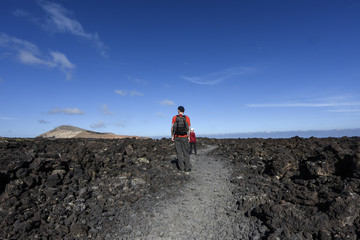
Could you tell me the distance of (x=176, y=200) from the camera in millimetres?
7723

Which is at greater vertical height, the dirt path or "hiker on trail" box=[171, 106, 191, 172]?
"hiker on trail" box=[171, 106, 191, 172]

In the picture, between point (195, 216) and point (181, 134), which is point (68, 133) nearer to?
point (181, 134)

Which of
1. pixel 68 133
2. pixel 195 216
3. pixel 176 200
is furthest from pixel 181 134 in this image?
pixel 68 133

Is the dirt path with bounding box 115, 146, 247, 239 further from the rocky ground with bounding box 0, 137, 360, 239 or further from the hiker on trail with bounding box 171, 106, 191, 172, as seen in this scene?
the hiker on trail with bounding box 171, 106, 191, 172

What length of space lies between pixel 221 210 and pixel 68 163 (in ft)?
23.6

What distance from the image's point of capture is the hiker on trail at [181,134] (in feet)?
33.3

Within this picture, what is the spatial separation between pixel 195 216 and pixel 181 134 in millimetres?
4303

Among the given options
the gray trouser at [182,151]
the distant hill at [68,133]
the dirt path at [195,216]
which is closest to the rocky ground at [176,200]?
the dirt path at [195,216]

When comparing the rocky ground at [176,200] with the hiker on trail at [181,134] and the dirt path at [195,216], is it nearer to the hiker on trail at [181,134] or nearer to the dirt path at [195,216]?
the dirt path at [195,216]

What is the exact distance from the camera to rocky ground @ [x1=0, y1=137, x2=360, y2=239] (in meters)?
5.57

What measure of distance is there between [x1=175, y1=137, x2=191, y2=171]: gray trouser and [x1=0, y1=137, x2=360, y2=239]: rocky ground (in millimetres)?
507

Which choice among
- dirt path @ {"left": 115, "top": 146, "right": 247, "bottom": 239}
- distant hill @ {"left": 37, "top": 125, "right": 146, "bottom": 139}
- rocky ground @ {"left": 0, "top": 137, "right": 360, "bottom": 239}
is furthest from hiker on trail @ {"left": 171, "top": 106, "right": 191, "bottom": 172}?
distant hill @ {"left": 37, "top": 125, "right": 146, "bottom": 139}

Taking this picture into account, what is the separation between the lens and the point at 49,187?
7.82 meters

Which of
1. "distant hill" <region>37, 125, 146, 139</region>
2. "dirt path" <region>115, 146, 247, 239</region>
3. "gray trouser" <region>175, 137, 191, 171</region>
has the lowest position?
"dirt path" <region>115, 146, 247, 239</region>
